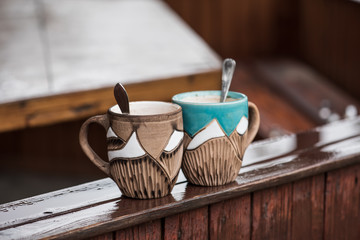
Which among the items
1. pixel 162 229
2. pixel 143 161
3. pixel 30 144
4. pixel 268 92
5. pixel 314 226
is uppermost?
pixel 143 161

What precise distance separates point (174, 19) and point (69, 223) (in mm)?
2770

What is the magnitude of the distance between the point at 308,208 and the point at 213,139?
0.36 metres

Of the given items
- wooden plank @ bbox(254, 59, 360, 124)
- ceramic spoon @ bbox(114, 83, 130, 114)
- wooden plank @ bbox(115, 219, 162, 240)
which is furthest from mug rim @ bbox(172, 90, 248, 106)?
wooden plank @ bbox(254, 59, 360, 124)

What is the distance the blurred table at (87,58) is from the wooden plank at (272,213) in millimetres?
1466

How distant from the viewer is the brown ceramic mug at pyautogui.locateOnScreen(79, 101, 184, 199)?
894 millimetres

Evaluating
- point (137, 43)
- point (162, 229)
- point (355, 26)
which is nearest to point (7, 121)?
point (137, 43)

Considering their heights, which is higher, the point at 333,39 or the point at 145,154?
the point at 145,154

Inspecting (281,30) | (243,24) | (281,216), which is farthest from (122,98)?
(281,30)

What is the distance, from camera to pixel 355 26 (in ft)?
12.3

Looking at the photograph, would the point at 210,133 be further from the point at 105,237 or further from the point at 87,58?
the point at 87,58

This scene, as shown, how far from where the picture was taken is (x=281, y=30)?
4605mm

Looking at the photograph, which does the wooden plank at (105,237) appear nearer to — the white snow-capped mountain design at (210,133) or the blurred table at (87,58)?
the white snow-capped mountain design at (210,133)

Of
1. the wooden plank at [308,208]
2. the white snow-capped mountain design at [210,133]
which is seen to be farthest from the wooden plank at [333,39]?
the white snow-capped mountain design at [210,133]

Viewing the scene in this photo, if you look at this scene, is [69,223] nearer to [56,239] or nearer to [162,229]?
[56,239]
